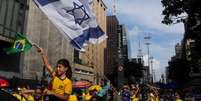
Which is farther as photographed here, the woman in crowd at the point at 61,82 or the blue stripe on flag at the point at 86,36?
the blue stripe on flag at the point at 86,36

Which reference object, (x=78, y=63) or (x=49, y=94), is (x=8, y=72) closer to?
(x=49, y=94)

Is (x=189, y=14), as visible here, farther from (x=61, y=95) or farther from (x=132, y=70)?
(x=132, y=70)

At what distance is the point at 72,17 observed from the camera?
32.6 ft

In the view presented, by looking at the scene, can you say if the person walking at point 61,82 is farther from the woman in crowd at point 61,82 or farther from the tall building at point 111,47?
the tall building at point 111,47

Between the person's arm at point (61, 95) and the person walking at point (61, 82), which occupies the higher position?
the person walking at point (61, 82)

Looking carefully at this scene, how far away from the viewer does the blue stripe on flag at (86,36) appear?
9797mm

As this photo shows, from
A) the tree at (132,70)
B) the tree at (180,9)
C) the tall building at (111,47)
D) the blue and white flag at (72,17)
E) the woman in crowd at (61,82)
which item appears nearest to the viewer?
the woman in crowd at (61,82)

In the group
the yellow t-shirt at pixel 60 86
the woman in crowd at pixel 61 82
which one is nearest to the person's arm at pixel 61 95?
the woman in crowd at pixel 61 82

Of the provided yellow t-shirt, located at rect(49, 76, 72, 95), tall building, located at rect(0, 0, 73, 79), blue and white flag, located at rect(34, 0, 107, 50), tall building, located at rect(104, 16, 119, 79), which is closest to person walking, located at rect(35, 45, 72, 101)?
yellow t-shirt, located at rect(49, 76, 72, 95)

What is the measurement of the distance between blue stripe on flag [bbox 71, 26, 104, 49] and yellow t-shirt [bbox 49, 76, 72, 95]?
3377 millimetres

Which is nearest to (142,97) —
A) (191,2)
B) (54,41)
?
(191,2)

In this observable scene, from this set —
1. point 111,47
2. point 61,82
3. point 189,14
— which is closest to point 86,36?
point 61,82

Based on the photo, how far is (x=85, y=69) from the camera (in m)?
79.9

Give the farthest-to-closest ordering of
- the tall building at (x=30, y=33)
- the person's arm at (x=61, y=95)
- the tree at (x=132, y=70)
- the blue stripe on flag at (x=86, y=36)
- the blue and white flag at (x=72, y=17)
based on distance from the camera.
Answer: the tree at (x=132, y=70) → the tall building at (x=30, y=33) → the blue stripe on flag at (x=86, y=36) → the blue and white flag at (x=72, y=17) → the person's arm at (x=61, y=95)
